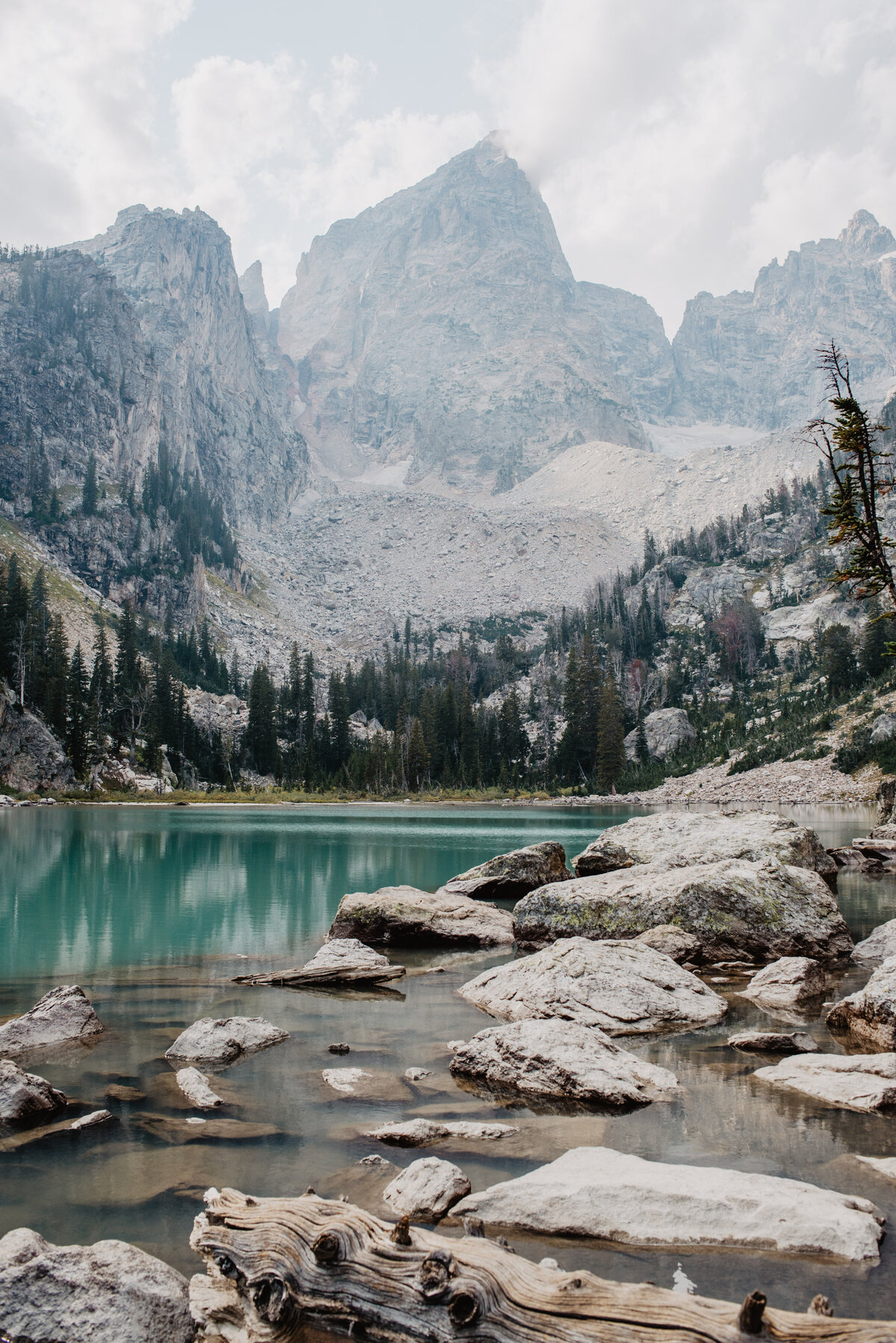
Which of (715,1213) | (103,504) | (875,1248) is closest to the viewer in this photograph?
(875,1248)

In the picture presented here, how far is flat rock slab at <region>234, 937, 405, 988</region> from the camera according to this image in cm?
1689

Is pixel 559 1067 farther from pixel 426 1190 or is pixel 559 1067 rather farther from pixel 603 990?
pixel 426 1190

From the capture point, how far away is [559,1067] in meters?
10.5

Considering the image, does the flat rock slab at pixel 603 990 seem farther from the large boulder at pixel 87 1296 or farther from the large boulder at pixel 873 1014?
the large boulder at pixel 87 1296

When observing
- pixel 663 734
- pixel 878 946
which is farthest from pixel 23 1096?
pixel 663 734

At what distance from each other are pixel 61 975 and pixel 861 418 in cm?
2314

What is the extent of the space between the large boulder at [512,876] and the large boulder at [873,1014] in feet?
47.1

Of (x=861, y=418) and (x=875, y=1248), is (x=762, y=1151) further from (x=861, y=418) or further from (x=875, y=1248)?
(x=861, y=418)

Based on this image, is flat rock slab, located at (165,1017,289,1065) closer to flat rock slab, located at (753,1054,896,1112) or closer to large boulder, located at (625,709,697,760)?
flat rock slab, located at (753,1054,896,1112)

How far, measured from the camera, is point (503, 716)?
133625 millimetres

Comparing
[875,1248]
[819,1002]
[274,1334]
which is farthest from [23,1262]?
[819,1002]

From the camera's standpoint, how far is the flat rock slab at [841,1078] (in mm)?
9508

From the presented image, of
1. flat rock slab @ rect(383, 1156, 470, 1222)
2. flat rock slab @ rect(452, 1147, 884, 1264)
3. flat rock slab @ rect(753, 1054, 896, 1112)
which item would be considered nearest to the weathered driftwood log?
flat rock slab @ rect(383, 1156, 470, 1222)

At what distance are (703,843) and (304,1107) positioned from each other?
16706mm
